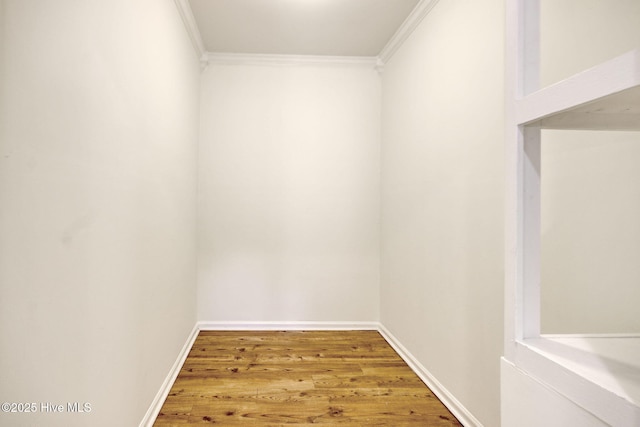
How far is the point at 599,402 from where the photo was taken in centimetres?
51

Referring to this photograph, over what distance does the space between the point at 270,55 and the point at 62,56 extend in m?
2.70

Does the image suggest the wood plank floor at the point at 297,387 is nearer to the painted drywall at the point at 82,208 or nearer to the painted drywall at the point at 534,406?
the painted drywall at the point at 82,208

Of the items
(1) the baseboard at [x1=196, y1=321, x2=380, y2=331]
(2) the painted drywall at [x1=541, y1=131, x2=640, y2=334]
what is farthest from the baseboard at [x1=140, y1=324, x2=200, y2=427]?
(2) the painted drywall at [x1=541, y1=131, x2=640, y2=334]

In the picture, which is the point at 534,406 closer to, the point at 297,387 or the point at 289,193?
the point at 297,387

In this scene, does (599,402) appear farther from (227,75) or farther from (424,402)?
(227,75)

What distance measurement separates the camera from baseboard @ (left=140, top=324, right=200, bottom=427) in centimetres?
195

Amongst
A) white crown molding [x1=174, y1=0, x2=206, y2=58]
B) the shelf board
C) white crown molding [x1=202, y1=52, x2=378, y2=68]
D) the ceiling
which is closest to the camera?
the shelf board

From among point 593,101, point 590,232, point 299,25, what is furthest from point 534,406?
point 299,25

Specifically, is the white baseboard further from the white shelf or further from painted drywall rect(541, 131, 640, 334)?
the white shelf

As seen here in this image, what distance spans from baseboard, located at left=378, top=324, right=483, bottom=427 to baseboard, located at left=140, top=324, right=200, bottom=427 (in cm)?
171

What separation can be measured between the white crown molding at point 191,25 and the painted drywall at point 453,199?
174 cm

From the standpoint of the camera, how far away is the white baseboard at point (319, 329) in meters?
2.04

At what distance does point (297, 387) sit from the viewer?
241 centimetres

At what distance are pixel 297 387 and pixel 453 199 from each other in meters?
1.58
